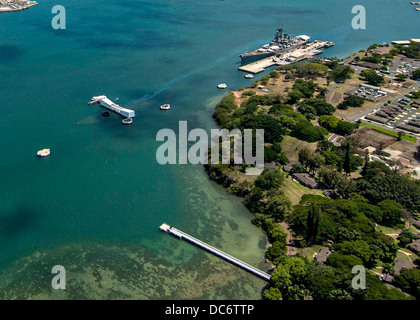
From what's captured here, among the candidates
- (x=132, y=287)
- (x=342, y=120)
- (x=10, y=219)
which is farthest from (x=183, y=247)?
(x=342, y=120)

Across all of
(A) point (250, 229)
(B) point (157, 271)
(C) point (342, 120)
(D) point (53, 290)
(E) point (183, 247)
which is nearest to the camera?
(D) point (53, 290)

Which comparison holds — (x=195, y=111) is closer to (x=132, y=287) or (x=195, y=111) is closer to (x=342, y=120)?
(x=342, y=120)

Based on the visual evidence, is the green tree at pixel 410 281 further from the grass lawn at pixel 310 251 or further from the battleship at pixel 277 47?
the battleship at pixel 277 47

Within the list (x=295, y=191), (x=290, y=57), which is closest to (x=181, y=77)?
(x=290, y=57)

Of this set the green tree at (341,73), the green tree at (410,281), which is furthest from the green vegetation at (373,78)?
the green tree at (410,281)

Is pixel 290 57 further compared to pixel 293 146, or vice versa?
pixel 290 57

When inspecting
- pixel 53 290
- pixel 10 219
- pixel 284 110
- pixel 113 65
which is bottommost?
pixel 53 290

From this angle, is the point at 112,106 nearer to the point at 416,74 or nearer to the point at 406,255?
the point at 406,255
